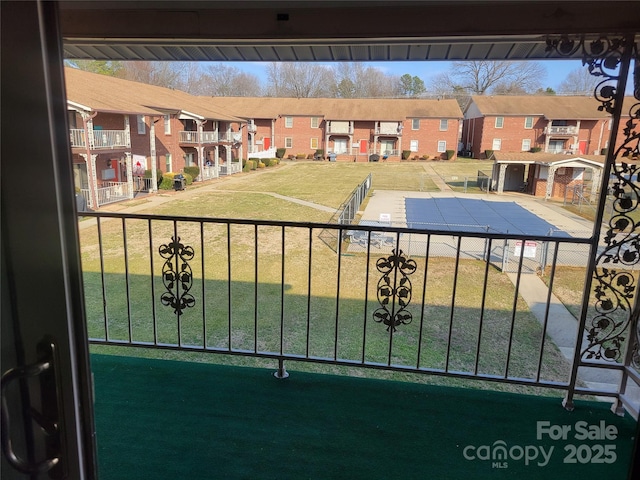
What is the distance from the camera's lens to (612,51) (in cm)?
185

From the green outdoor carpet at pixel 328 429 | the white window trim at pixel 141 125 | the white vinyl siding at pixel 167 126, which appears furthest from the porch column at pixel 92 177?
the green outdoor carpet at pixel 328 429

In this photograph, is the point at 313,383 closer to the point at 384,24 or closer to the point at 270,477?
the point at 270,477

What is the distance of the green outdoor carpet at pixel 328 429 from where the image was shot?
179 centimetres

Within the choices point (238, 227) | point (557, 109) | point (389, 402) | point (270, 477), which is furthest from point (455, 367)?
point (557, 109)

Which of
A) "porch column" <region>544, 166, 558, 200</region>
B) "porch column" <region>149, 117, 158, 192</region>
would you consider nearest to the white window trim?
"porch column" <region>149, 117, 158, 192</region>

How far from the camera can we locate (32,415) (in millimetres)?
667

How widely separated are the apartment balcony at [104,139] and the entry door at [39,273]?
44.5ft

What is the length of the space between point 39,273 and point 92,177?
47.6 feet

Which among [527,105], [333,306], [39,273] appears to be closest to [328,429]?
[39,273]

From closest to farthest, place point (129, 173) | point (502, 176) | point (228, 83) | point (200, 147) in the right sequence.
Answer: point (228, 83) < point (129, 173) < point (502, 176) < point (200, 147)

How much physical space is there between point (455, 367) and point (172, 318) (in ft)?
10.6

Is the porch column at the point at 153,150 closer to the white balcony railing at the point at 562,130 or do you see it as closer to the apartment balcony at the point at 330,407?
the apartment balcony at the point at 330,407

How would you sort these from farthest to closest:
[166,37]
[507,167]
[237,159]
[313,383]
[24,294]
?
1. [237,159]
2. [507,167]
3. [313,383]
4. [166,37]
5. [24,294]

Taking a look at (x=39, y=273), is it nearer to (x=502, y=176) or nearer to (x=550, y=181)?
(x=550, y=181)
